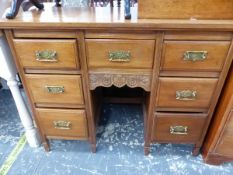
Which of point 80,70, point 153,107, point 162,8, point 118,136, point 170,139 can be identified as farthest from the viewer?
point 118,136

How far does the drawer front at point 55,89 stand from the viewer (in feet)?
3.24

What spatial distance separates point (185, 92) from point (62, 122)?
0.68 m

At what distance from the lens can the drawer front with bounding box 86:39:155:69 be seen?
0.87 meters

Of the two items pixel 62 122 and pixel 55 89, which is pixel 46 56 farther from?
pixel 62 122

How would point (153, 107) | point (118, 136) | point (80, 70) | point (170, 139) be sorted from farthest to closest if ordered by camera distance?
1. point (118, 136)
2. point (170, 139)
3. point (153, 107)
4. point (80, 70)

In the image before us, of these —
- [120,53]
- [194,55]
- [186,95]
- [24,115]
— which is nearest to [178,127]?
[186,95]

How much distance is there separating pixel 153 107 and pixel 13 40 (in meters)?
0.74

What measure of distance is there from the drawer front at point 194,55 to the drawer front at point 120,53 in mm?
77

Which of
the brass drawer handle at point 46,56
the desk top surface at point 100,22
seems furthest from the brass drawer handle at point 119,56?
the brass drawer handle at point 46,56

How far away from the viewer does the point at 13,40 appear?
894 mm

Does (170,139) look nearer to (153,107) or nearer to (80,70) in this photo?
(153,107)

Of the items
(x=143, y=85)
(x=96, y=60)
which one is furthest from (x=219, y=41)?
(x=96, y=60)

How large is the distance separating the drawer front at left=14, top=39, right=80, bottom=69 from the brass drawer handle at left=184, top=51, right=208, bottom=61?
0.48 meters

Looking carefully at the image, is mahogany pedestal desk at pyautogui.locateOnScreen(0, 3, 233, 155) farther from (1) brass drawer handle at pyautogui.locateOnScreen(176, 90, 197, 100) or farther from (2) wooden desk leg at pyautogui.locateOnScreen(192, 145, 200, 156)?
(2) wooden desk leg at pyautogui.locateOnScreen(192, 145, 200, 156)
